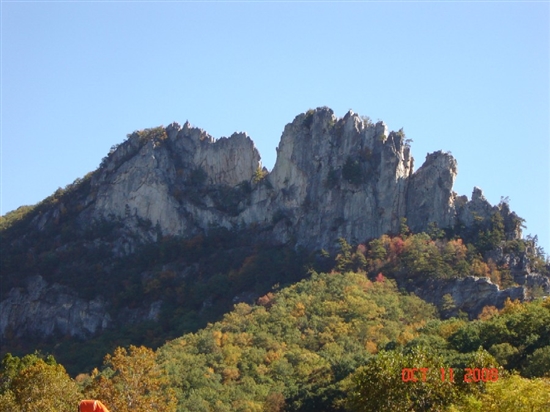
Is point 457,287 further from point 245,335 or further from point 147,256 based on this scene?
point 147,256

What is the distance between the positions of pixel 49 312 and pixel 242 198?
20.7 metres

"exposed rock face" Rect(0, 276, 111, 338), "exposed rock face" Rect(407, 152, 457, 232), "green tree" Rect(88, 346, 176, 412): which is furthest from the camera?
"exposed rock face" Rect(0, 276, 111, 338)

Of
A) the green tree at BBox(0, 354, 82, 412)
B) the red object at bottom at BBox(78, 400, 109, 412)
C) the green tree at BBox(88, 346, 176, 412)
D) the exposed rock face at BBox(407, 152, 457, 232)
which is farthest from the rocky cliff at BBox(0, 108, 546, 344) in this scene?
the red object at bottom at BBox(78, 400, 109, 412)

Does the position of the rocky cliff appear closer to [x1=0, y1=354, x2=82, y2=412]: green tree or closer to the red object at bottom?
[x1=0, y1=354, x2=82, y2=412]: green tree

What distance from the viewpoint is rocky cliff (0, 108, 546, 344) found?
300 ft

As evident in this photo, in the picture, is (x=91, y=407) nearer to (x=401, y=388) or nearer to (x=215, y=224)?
(x=401, y=388)

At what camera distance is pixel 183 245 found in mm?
102688

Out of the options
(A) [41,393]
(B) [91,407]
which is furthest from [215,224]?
(B) [91,407]

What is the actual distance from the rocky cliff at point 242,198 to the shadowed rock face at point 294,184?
0.32ft

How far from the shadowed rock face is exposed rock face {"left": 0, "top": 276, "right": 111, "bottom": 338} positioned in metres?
9.37

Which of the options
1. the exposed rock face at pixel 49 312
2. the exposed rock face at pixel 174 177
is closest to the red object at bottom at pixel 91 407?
the exposed rock face at pixel 49 312

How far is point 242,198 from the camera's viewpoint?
10294cm

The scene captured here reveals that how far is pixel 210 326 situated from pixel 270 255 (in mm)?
14226

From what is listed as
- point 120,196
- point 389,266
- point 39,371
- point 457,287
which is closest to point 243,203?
point 120,196
